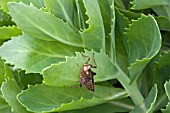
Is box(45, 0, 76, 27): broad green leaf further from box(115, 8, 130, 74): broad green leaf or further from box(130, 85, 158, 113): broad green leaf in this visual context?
box(130, 85, 158, 113): broad green leaf

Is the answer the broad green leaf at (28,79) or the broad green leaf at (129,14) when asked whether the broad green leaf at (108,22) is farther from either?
the broad green leaf at (28,79)

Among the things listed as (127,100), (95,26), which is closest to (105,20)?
(95,26)

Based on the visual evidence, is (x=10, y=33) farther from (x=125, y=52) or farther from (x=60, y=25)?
(x=125, y=52)

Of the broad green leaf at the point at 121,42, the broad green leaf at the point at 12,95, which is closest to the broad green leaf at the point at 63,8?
the broad green leaf at the point at 121,42

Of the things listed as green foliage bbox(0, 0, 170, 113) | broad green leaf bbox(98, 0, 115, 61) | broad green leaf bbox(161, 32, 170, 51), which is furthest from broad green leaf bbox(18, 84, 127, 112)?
broad green leaf bbox(161, 32, 170, 51)

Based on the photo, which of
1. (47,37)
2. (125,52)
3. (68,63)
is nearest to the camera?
(68,63)

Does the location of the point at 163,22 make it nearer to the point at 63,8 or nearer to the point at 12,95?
the point at 63,8
